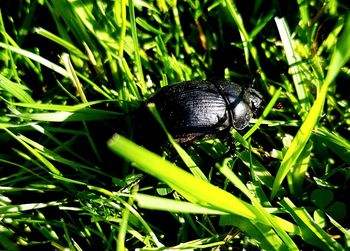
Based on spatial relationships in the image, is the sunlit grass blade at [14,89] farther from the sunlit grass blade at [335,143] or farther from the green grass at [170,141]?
the sunlit grass blade at [335,143]

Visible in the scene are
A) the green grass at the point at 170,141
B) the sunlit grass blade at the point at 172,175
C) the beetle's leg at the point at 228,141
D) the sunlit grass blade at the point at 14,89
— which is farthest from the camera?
the beetle's leg at the point at 228,141

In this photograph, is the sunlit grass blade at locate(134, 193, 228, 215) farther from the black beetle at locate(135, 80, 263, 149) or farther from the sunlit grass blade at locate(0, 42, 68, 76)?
the sunlit grass blade at locate(0, 42, 68, 76)

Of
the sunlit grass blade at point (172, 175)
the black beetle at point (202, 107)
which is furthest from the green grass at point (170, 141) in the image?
the sunlit grass blade at point (172, 175)

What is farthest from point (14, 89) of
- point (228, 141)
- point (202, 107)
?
point (228, 141)

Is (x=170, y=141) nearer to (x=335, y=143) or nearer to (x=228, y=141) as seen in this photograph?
(x=228, y=141)

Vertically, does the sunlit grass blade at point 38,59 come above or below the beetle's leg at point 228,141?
above

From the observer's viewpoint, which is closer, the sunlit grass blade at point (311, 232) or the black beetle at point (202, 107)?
the sunlit grass blade at point (311, 232)

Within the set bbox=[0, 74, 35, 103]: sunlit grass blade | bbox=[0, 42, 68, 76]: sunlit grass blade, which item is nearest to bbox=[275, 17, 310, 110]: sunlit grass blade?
bbox=[0, 42, 68, 76]: sunlit grass blade

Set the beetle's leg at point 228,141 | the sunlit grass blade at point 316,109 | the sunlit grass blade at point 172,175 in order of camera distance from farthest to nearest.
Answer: the beetle's leg at point 228,141 → the sunlit grass blade at point 316,109 → the sunlit grass blade at point 172,175
